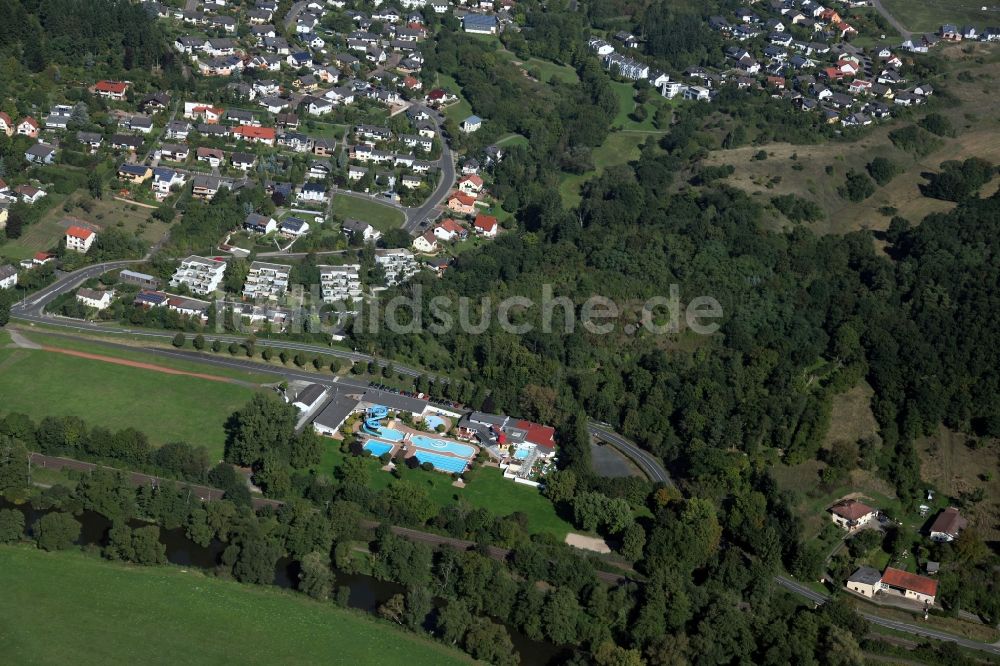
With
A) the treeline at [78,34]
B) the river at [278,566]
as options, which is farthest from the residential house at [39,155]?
the river at [278,566]

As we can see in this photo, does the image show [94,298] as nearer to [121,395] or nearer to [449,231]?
[121,395]

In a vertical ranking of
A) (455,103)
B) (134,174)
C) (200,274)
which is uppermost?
(455,103)

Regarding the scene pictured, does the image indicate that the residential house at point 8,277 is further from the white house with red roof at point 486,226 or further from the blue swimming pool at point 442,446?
the white house with red roof at point 486,226

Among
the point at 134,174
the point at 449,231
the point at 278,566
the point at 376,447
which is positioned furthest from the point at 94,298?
the point at 278,566

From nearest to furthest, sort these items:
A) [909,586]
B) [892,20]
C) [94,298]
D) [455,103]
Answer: [909,586], [94,298], [455,103], [892,20]

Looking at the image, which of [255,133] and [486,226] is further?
[255,133]

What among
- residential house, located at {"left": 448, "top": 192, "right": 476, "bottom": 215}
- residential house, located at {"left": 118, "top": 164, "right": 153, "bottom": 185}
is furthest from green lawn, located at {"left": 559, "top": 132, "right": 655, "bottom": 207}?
residential house, located at {"left": 118, "top": 164, "right": 153, "bottom": 185}

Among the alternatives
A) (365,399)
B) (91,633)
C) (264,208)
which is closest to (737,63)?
(264,208)
